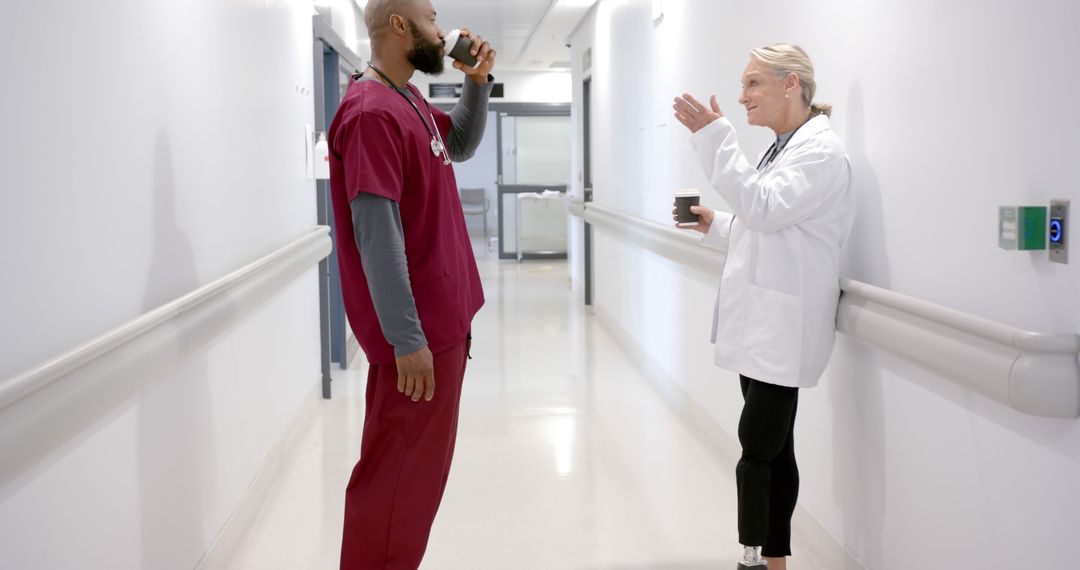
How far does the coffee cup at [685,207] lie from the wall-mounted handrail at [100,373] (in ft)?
4.53

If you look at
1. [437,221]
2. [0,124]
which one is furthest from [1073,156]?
[0,124]

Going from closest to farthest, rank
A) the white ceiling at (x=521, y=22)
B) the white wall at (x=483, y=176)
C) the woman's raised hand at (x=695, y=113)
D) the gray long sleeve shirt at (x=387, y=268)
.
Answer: the gray long sleeve shirt at (x=387, y=268), the woman's raised hand at (x=695, y=113), the white ceiling at (x=521, y=22), the white wall at (x=483, y=176)

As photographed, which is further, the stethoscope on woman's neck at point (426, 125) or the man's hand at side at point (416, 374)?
the stethoscope on woman's neck at point (426, 125)

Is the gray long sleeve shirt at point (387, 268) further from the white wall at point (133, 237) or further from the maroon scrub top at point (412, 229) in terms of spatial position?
the white wall at point (133, 237)

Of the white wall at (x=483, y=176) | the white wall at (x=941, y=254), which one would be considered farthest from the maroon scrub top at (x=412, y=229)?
the white wall at (x=483, y=176)

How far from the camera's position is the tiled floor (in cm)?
328

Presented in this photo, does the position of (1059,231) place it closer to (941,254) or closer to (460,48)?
(941,254)

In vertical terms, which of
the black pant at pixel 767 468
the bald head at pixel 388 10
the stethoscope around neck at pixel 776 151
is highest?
the bald head at pixel 388 10

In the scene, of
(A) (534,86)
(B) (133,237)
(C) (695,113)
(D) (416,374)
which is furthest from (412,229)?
(A) (534,86)

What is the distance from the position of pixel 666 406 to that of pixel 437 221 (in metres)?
3.29

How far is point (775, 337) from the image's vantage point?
2.61m

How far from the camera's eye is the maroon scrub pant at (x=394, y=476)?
90.9 inches

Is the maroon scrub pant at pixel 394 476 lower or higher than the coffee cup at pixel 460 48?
lower

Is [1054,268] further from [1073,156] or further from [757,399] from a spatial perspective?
[757,399]
